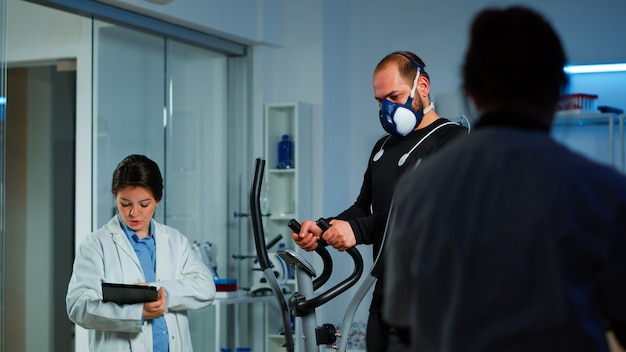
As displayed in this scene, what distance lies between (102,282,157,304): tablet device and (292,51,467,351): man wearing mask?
62cm

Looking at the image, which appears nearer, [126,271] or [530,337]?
[530,337]

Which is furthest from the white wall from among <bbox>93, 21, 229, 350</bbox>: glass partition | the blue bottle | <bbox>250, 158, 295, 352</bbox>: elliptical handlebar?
<bbox>250, 158, 295, 352</bbox>: elliptical handlebar

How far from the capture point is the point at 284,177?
5.66 metres

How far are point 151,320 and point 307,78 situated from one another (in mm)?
3281

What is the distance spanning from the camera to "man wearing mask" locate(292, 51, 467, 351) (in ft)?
7.25

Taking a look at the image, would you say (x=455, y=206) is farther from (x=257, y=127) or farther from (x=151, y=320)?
(x=257, y=127)

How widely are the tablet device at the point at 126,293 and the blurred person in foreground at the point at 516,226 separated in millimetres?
1606

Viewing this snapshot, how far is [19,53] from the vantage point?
461 cm

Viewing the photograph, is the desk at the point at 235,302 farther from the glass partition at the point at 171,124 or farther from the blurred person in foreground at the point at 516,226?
the blurred person in foreground at the point at 516,226

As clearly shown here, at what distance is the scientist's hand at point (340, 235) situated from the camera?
2195mm

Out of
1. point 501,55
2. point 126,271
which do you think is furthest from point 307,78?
point 501,55

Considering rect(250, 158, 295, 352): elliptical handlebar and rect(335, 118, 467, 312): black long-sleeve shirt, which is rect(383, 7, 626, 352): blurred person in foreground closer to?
rect(335, 118, 467, 312): black long-sleeve shirt

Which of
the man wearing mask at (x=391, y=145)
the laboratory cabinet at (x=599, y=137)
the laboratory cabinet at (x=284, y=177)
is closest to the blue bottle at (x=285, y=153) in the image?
the laboratory cabinet at (x=284, y=177)

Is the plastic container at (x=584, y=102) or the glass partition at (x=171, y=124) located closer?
the glass partition at (x=171, y=124)
